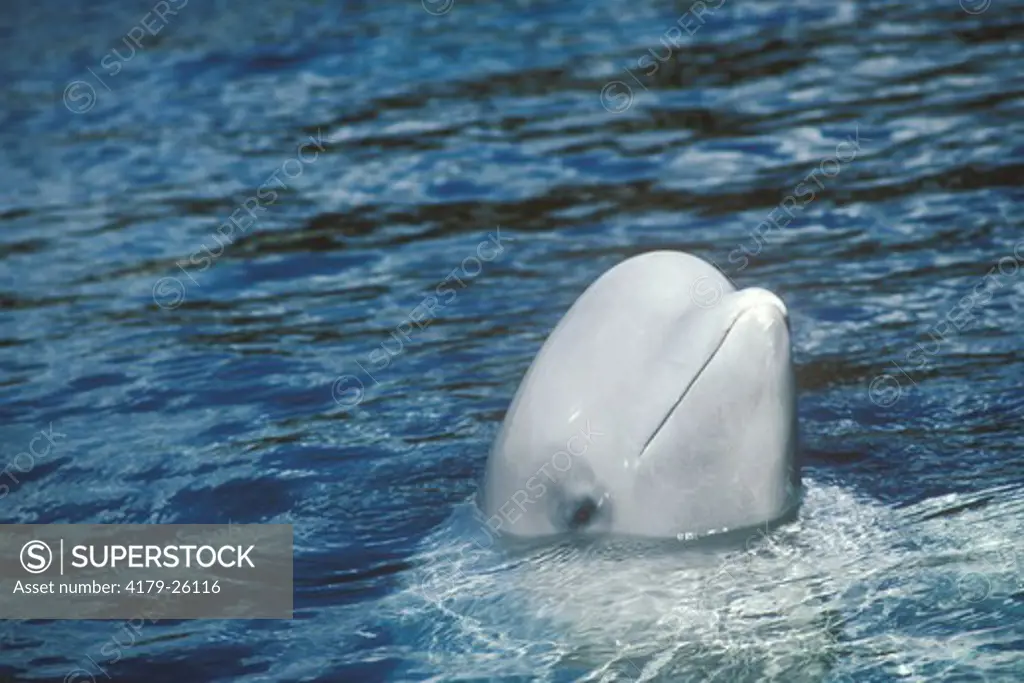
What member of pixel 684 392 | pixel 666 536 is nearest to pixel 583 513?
pixel 666 536

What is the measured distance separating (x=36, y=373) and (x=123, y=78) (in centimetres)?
722

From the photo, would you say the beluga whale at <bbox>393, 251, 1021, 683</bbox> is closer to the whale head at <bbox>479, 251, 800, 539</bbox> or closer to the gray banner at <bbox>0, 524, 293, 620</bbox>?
the whale head at <bbox>479, 251, 800, 539</bbox>

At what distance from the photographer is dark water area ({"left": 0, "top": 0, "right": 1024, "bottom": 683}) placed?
21.6 feet

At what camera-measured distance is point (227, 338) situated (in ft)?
30.0

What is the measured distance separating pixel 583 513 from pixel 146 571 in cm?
199

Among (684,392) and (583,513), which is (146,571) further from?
(684,392)

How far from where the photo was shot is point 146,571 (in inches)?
250

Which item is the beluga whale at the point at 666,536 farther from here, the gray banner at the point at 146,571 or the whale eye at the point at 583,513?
the gray banner at the point at 146,571

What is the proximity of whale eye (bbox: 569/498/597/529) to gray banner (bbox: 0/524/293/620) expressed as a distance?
122cm

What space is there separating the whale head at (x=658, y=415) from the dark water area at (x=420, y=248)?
624mm

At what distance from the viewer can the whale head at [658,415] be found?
5113mm

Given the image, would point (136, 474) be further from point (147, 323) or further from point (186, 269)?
point (186, 269)

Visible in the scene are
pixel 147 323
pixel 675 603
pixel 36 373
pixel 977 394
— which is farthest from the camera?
pixel 147 323

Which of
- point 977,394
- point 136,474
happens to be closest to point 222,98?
point 136,474
